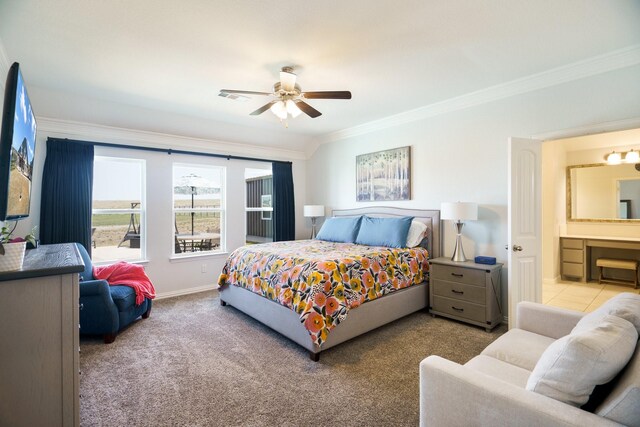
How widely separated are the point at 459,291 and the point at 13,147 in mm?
3819

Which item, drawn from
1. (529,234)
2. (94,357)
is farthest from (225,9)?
(529,234)

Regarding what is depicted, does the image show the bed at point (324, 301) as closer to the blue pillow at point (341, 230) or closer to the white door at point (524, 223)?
the blue pillow at point (341, 230)

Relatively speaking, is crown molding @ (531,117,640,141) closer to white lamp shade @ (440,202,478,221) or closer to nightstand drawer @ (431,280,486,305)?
white lamp shade @ (440,202,478,221)

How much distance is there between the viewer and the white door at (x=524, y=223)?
10.1 ft

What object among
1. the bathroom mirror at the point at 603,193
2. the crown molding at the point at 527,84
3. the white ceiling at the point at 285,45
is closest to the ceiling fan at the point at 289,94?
the white ceiling at the point at 285,45

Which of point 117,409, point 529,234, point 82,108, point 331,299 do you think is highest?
point 82,108

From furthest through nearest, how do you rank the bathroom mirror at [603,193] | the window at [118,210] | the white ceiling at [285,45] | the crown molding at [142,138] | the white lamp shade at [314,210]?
the white lamp shade at [314,210] → the bathroom mirror at [603,193] → the window at [118,210] → the crown molding at [142,138] → the white ceiling at [285,45]

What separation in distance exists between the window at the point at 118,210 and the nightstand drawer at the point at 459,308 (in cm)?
403

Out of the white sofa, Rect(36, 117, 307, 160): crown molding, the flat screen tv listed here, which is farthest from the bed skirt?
Rect(36, 117, 307, 160): crown molding

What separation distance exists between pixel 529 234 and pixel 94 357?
14.2ft

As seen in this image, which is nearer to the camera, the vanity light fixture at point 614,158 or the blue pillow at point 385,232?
the blue pillow at point 385,232

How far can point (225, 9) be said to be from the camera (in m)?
2.06

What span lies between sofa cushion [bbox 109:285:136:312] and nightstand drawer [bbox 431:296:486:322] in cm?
337

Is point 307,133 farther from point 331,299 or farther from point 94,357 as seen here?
point 94,357
